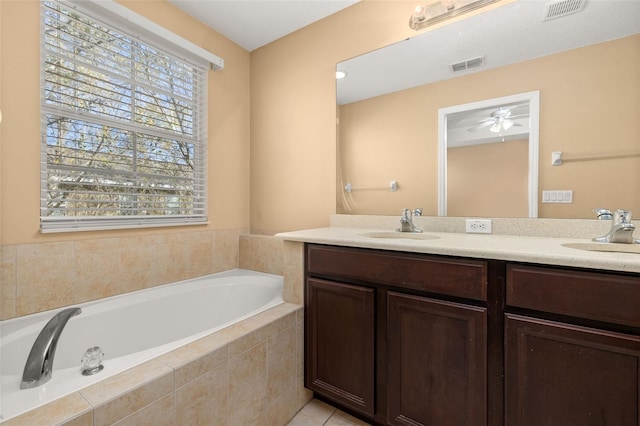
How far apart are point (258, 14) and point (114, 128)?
131cm

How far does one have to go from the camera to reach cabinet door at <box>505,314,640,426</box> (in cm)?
89

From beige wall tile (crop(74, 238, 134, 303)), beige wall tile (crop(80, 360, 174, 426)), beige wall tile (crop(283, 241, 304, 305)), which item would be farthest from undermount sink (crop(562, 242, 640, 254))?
beige wall tile (crop(74, 238, 134, 303))

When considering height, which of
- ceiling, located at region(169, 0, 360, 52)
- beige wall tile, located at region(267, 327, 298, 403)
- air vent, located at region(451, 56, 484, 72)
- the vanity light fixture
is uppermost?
ceiling, located at region(169, 0, 360, 52)

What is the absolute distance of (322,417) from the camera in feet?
5.01

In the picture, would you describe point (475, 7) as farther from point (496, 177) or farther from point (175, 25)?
point (175, 25)

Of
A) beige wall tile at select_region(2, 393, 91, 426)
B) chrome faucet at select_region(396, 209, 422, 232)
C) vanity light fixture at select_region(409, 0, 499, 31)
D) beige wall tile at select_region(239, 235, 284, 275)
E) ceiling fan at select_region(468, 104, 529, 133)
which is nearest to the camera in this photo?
beige wall tile at select_region(2, 393, 91, 426)

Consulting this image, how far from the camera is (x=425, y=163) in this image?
1.80 meters

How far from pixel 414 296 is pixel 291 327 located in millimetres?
668

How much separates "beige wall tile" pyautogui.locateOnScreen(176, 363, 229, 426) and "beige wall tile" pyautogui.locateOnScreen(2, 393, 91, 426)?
0.27m

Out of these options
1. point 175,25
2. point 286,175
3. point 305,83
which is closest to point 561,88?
point 305,83

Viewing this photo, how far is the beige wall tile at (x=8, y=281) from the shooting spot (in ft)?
4.40

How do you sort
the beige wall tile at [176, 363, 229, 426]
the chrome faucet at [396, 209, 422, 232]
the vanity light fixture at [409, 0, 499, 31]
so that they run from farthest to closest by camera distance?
the chrome faucet at [396, 209, 422, 232], the vanity light fixture at [409, 0, 499, 31], the beige wall tile at [176, 363, 229, 426]

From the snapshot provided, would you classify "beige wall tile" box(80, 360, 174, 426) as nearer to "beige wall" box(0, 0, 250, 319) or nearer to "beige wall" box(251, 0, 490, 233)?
"beige wall" box(0, 0, 250, 319)

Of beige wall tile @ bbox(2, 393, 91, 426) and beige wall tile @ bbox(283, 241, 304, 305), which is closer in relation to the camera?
beige wall tile @ bbox(2, 393, 91, 426)
